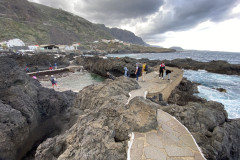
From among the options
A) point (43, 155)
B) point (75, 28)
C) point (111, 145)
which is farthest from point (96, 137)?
point (75, 28)

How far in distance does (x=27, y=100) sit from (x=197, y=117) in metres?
10.0

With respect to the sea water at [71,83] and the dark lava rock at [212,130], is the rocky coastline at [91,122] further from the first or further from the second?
the sea water at [71,83]

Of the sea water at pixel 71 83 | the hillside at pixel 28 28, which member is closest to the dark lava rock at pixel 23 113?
the sea water at pixel 71 83

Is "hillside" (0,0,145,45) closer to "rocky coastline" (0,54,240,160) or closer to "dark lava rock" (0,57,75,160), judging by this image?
"dark lava rock" (0,57,75,160)

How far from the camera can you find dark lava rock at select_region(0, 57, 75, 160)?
5.83 metres

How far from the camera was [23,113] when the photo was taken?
7020mm

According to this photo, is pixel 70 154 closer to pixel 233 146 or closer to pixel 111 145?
pixel 111 145

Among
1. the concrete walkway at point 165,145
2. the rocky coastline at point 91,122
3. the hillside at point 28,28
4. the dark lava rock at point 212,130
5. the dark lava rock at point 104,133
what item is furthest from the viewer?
the hillside at point 28,28

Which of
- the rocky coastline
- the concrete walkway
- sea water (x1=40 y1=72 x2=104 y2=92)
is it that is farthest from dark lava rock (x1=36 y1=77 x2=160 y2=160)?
sea water (x1=40 y1=72 x2=104 y2=92)

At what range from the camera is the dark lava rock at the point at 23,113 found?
19.1ft

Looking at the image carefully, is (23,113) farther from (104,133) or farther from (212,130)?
(212,130)

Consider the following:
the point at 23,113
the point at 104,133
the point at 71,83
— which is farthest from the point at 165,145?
the point at 71,83

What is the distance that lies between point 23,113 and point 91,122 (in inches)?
222

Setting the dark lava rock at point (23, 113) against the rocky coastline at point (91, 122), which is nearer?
the rocky coastline at point (91, 122)
